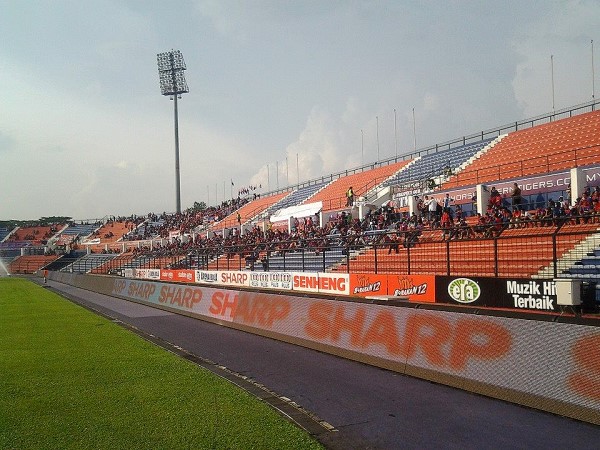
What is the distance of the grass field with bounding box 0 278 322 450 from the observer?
5.45 m

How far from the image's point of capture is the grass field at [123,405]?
5453 mm

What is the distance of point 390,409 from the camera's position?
671cm

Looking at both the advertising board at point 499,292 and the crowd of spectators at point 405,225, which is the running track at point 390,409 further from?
the crowd of spectators at point 405,225

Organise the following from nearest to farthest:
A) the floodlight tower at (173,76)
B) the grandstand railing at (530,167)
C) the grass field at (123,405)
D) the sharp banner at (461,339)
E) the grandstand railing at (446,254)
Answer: the grass field at (123,405) < the sharp banner at (461,339) < the grandstand railing at (446,254) < the grandstand railing at (530,167) < the floodlight tower at (173,76)

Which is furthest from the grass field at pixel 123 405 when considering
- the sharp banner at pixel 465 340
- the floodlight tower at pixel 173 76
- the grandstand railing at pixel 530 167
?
the floodlight tower at pixel 173 76

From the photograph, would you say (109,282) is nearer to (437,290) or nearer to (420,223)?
(420,223)

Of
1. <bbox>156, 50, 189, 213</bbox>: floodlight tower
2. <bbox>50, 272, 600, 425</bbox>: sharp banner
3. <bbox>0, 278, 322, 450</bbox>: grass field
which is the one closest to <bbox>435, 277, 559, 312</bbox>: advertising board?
<bbox>50, 272, 600, 425</bbox>: sharp banner

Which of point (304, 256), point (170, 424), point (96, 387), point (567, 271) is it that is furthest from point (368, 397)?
point (304, 256)

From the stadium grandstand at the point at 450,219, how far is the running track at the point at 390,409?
4507 mm

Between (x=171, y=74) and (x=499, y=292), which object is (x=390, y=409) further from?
(x=171, y=74)

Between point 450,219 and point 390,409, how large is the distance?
13.6 metres

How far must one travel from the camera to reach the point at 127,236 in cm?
6512

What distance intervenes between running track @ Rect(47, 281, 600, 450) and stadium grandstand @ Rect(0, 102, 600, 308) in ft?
14.8

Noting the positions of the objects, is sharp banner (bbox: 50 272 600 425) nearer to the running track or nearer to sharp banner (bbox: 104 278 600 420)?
sharp banner (bbox: 104 278 600 420)
